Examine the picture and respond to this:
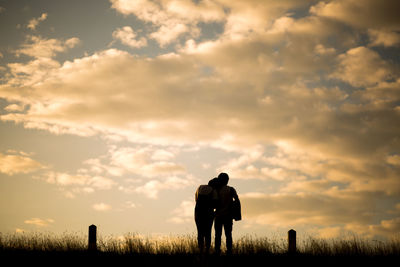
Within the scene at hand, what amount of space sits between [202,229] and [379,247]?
20.2ft

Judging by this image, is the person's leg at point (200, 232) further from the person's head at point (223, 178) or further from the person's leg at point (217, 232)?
the person's head at point (223, 178)

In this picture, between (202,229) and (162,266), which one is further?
(202,229)

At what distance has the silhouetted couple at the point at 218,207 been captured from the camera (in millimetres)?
11281

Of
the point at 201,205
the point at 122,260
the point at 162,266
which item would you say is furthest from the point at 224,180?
the point at 122,260

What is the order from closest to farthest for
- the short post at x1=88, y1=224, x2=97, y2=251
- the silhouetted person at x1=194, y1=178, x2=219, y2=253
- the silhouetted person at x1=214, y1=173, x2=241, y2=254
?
the silhouetted person at x1=214, y1=173, x2=241, y2=254, the silhouetted person at x1=194, y1=178, x2=219, y2=253, the short post at x1=88, y1=224, x2=97, y2=251

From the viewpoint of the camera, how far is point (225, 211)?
11250 mm

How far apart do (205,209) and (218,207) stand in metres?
0.45

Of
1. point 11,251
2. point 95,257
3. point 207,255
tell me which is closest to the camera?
point 207,255

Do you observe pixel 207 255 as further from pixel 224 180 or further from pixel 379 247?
pixel 379 247

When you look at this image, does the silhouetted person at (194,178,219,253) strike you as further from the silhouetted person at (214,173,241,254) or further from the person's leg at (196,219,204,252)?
the silhouetted person at (214,173,241,254)

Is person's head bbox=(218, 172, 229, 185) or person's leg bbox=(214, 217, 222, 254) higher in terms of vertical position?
person's head bbox=(218, 172, 229, 185)

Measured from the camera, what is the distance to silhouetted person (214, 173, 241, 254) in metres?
11.3

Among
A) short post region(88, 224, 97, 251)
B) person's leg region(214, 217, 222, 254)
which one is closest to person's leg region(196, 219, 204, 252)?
person's leg region(214, 217, 222, 254)

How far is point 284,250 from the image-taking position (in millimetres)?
13258
